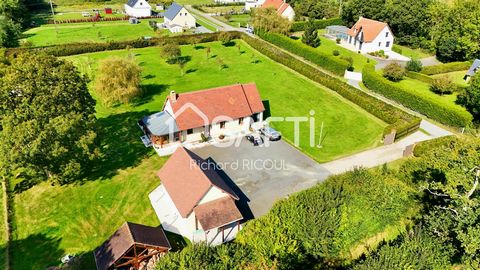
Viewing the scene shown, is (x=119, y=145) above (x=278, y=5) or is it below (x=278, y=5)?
below

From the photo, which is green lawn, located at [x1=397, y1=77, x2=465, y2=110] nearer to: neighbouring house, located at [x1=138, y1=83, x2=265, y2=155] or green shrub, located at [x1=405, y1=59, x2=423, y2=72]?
green shrub, located at [x1=405, y1=59, x2=423, y2=72]

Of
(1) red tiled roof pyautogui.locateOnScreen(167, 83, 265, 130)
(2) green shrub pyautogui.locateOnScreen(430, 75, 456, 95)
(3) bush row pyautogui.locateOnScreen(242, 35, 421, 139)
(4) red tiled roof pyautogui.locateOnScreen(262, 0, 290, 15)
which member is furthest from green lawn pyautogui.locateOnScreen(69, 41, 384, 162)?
(4) red tiled roof pyautogui.locateOnScreen(262, 0, 290, 15)

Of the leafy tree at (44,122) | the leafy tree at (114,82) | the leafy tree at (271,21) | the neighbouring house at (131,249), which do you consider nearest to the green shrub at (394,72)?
the leafy tree at (271,21)

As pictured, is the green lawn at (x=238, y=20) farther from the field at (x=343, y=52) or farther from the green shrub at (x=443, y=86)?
the green shrub at (x=443, y=86)

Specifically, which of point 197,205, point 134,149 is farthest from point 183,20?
point 197,205

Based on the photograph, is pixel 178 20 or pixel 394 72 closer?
pixel 394 72

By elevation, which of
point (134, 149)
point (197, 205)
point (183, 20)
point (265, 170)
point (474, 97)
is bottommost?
point (265, 170)

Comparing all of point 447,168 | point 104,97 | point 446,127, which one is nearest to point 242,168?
point 447,168

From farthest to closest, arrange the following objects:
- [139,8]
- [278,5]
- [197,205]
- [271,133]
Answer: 1. [139,8]
2. [278,5]
3. [271,133]
4. [197,205]

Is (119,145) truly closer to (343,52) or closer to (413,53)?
(343,52)
